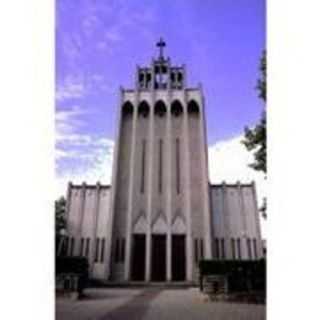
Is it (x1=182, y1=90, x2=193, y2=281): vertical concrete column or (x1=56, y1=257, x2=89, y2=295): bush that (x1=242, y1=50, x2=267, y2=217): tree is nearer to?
(x1=56, y1=257, x2=89, y2=295): bush

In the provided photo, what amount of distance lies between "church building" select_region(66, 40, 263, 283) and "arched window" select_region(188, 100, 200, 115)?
0.08 ft

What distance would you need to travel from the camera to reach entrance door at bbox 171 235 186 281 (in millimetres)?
8689

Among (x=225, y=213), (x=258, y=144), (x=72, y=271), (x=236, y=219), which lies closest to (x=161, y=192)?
(x=225, y=213)

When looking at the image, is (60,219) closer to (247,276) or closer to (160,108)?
(160,108)

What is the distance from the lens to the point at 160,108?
32.2ft

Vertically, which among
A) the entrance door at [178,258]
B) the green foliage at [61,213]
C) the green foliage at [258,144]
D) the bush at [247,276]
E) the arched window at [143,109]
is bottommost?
the entrance door at [178,258]

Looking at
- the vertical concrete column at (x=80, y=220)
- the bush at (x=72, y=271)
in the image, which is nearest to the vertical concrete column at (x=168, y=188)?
the vertical concrete column at (x=80, y=220)

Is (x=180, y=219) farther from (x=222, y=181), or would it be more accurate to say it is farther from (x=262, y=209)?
(x=262, y=209)

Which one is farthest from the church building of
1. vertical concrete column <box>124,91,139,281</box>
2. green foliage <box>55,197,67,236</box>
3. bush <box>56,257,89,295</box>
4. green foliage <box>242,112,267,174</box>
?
green foliage <box>242,112,267,174</box>

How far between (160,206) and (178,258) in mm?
1179

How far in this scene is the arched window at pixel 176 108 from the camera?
9.70 m

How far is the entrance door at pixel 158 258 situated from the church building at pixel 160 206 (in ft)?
0.07

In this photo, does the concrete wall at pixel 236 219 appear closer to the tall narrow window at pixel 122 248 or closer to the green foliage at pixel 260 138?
the tall narrow window at pixel 122 248
